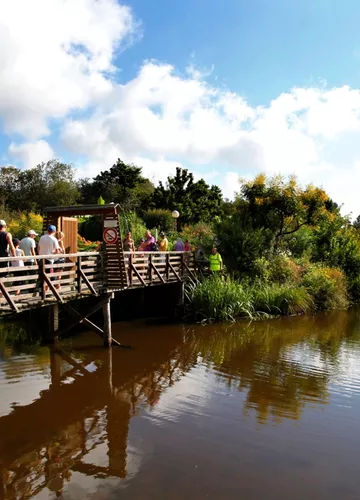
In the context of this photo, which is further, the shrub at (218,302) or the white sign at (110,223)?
the shrub at (218,302)

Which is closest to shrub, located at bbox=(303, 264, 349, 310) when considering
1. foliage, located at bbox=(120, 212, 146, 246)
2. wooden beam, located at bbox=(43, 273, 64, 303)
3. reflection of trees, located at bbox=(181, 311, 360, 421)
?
reflection of trees, located at bbox=(181, 311, 360, 421)

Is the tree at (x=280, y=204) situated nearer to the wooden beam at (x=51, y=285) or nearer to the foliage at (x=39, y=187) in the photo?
the wooden beam at (x=51, y=285)

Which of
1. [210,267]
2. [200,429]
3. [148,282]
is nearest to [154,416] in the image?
[200,429]

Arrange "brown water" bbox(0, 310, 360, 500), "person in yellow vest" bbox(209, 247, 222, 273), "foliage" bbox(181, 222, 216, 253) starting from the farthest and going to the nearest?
"foliage" bbox(181, 222, 216, 253)
"person in yellow vest" bbox(209, 247, 222, 273)
"brown water" bbox(0, 310, 360, 500)

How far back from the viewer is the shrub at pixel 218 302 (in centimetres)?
1488

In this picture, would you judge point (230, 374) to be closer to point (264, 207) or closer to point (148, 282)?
point (148, 282)

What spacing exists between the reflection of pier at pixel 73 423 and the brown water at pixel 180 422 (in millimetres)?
18

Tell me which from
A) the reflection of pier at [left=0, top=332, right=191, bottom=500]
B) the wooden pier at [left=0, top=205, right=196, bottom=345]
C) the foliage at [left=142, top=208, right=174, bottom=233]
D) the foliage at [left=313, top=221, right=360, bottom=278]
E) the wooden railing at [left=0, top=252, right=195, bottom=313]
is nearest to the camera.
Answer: the reflection of pier at [left=0, top=332, right=191, bottom=500]

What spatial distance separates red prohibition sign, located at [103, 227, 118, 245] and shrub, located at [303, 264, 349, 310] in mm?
9985

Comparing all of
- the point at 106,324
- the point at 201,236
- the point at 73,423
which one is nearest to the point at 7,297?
the point at 73,423

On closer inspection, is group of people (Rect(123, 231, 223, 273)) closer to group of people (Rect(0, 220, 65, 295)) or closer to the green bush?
group of people (Rect(0, 220, 65, 295))

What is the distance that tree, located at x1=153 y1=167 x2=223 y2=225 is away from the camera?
3675 centimetres

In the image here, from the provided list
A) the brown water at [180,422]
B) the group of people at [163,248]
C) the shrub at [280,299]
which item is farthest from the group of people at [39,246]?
the shrub at [280,299]

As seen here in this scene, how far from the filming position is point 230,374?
9328 millimetres
